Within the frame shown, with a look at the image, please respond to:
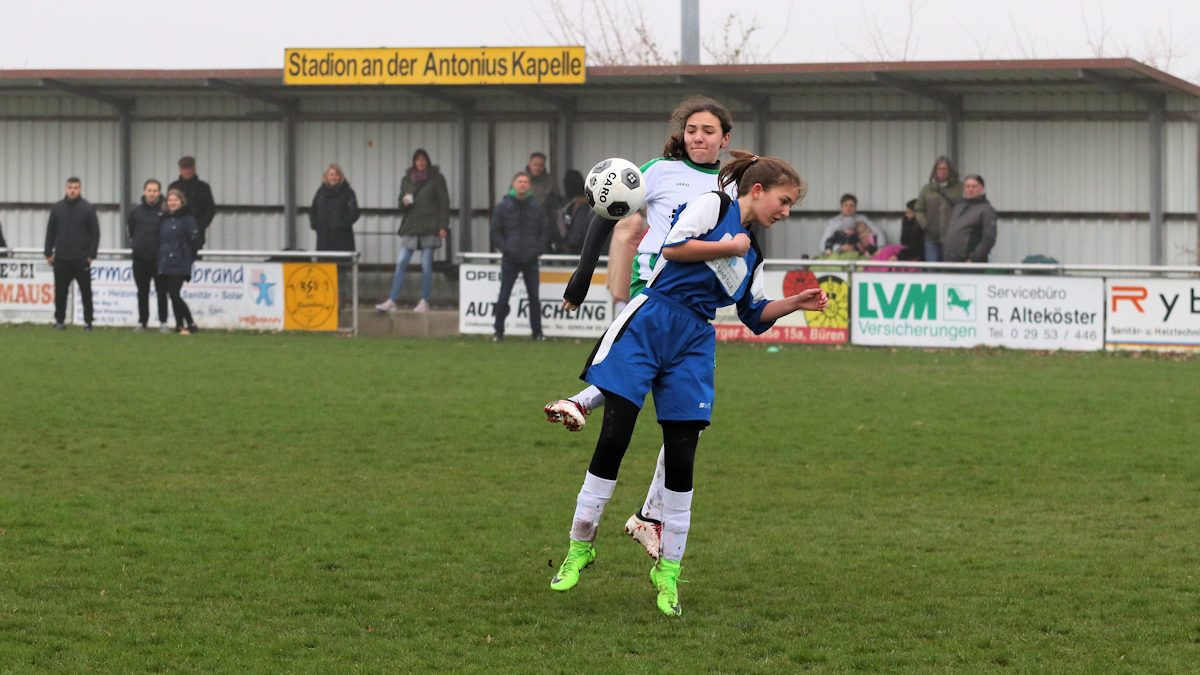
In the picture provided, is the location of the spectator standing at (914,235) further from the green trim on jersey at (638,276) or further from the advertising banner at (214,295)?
the green trim on jersey at (638,276)

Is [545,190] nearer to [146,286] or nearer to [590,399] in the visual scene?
[146,286]

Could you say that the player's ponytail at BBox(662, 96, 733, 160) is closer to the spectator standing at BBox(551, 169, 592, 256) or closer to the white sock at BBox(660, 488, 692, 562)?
the white sock at BBox(660, 488, 692, 562)

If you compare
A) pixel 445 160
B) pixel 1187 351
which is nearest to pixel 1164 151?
pixel 1187 351

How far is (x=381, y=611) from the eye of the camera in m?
6.00

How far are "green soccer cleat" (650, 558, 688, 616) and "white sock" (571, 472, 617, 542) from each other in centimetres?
30

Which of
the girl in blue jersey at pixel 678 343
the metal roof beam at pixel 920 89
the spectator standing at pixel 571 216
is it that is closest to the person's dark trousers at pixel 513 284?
the spectator standing at pixel 571 216

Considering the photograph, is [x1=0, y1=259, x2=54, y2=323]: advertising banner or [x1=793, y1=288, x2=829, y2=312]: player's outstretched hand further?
[x1=0, y1=259, x2=54, y2=323]: advertising banner

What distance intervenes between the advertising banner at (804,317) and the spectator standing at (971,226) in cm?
191

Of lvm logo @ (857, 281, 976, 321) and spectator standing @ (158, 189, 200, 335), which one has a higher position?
spectator standing @ (158, 189, 200, 335)

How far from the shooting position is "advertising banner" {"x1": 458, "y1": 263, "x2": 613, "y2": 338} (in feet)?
66.4

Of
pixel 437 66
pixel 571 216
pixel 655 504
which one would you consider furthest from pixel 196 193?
pixel 655 504

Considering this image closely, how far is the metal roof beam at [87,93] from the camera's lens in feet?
80.7

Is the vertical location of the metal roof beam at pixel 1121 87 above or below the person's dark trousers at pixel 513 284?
above

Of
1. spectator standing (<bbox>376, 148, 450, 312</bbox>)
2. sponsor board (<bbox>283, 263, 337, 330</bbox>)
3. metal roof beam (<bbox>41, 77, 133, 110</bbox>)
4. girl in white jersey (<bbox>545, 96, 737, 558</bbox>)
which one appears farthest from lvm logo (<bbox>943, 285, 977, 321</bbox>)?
metal roof beam (<bbox>41, 77, 133, 110</bbox>)
